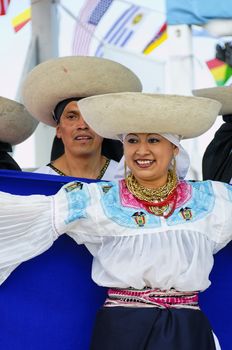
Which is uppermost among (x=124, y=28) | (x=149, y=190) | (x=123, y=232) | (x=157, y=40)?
(x=149, y=190)

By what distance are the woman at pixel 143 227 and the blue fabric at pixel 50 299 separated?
24cm

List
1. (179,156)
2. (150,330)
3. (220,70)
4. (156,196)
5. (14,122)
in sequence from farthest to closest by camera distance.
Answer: (220,70) → (14,122) → (179,156) → (156,196) → (150,330)

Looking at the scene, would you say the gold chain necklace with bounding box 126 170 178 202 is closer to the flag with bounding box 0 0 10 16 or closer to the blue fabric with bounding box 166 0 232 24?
the blue fabric with bounding box 166 0 232 24

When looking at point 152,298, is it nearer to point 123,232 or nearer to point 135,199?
point 123,232

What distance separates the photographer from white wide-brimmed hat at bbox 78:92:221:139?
271 cm

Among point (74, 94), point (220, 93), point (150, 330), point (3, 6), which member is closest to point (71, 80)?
point (74, 94)

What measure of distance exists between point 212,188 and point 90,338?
0.83 meters

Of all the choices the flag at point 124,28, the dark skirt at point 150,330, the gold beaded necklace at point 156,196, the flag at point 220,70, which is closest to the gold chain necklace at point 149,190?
the gold beaded necklace at point 156,196

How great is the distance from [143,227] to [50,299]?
607 millimetres

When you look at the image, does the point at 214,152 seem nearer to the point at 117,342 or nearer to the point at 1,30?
the point at 117,342

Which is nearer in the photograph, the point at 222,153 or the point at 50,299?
the point at 50,299

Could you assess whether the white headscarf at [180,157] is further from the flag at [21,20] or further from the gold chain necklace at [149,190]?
the flag at [21,20]

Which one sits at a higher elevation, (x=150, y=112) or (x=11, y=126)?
(x=150, y=112)

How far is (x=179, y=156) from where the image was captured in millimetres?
2988
